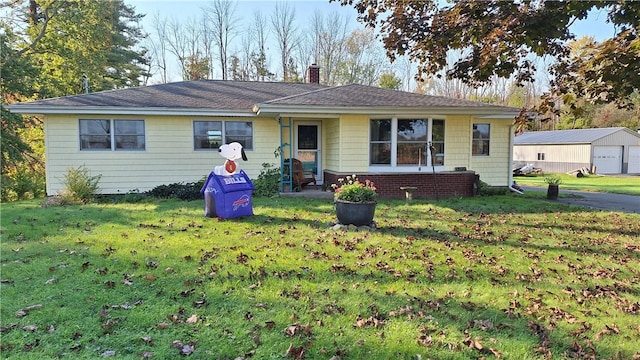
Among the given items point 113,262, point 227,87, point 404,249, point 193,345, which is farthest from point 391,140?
point 193,345

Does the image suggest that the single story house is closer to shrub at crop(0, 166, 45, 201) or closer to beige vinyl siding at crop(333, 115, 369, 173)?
beige vinyl siding at crop(333, 115, 369, 173)

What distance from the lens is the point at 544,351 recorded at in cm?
302

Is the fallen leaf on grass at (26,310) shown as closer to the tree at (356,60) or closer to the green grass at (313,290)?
the green grass at (313,290)

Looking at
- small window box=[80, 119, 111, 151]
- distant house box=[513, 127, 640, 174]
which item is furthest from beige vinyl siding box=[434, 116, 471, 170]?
distant house box=[513, 127, 640, 174]

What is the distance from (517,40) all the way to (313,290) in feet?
17.8

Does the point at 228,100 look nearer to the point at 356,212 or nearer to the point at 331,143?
the point at 331,143

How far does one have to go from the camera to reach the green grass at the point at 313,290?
3053 millimetres

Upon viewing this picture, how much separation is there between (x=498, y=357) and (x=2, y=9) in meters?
25.4

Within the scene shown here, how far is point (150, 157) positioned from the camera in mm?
11938

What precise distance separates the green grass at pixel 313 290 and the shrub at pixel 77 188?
274cm

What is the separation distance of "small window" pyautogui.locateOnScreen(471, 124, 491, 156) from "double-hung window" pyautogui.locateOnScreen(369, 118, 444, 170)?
2639mm

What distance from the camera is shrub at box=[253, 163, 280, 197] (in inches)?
464

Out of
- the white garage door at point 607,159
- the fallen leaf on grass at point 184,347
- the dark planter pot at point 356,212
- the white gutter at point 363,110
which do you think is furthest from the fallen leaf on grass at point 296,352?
the white garage door at point 607,159

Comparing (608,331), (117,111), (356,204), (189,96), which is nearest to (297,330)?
(608,331)
